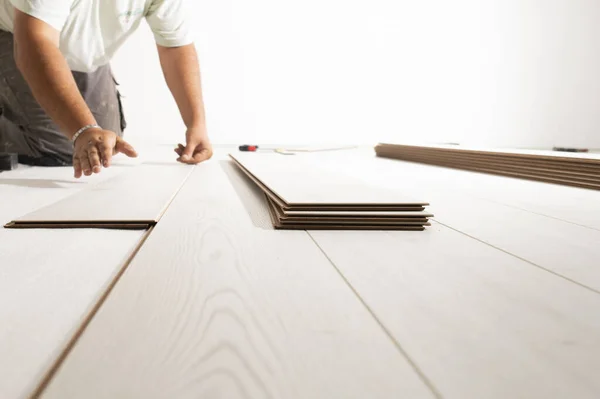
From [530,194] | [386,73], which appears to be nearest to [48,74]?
[530,194]

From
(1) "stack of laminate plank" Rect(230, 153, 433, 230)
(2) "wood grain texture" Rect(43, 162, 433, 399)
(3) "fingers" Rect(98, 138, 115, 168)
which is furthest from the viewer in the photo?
(3) "fingers" Rect(98, 138, 115, 168)

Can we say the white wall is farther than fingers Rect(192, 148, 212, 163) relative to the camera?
Yes

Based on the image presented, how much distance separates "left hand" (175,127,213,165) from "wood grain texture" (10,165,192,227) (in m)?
0.59

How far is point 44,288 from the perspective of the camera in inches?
A: 24.0

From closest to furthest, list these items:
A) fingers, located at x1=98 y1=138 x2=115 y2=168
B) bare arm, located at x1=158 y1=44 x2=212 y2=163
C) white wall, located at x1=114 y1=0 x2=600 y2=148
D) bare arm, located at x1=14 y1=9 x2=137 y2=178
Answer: fingers, located at x1=98 y1=138 x2=115 y2=168 < bare arm, located at x1=14 y1=9 x2=137 y2=178 < bare arm, located at x1=158 y1=44 x2=212 y2=163 < white wall, located at x1=114 y1=0 x2=600 y2=148

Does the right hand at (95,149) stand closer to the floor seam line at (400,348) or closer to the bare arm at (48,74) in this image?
the bare arm at (48,74)

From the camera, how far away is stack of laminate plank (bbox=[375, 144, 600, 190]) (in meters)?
1.75

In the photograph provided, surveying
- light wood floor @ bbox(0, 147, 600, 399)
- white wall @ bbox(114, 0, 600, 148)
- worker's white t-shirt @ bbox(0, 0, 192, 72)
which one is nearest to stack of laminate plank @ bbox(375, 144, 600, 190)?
light wood floor @ bbox(0, 147, 600, 399)

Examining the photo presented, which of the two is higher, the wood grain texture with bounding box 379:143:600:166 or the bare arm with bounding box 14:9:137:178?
the bare arm with bounding box 14:9:137:178

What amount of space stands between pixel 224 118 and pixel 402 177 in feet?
11.7

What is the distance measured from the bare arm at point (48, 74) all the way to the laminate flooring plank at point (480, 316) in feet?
3.81

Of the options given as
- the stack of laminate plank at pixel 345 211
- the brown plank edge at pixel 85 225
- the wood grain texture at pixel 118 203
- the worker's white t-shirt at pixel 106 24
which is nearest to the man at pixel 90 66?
the worker's white t-shirt at pixel 106 24

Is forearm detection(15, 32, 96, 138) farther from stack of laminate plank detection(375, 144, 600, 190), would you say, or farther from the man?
stack of laminate plank detection(375, 144, 600, 190)

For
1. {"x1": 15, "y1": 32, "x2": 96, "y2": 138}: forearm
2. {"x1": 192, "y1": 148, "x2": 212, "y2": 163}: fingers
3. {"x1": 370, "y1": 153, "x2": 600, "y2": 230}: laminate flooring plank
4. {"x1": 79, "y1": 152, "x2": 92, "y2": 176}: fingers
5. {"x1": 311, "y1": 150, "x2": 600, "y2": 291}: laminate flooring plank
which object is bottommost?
{"x1": 370, "y1": 153, "x2": 600, "y2": 230}: laminate flooring plank
